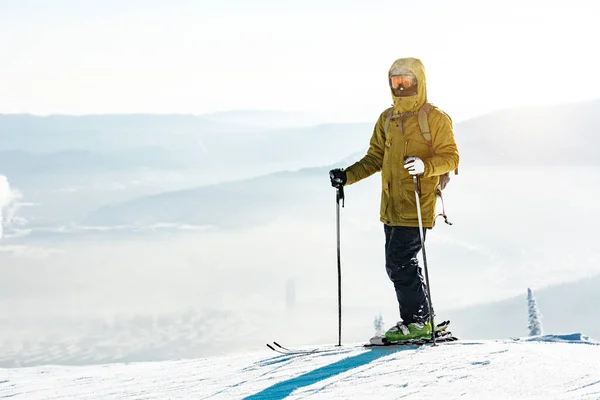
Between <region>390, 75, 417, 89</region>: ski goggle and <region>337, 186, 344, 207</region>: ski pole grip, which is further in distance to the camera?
<region>337, 186, 344, 207</region>: ski pole grip

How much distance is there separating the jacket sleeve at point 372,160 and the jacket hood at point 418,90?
354 mm

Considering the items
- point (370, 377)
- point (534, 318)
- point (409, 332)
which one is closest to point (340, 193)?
point (409, 332)

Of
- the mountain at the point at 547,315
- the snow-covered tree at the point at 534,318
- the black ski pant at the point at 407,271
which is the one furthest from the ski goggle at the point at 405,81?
the mountain at the point at 547,315

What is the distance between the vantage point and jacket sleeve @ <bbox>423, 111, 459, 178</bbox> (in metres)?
7.75

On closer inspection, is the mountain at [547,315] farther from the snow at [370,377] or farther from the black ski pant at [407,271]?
the snow at [370,377]

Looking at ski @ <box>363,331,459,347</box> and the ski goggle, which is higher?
the ski goggle

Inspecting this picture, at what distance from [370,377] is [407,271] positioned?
170 centimetres

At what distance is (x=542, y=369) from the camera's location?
639cm

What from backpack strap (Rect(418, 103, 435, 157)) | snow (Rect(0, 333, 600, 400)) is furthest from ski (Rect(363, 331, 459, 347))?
backpack strap (Rect(418, 103, 435, 157))

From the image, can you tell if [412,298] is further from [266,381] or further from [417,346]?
[266,381]

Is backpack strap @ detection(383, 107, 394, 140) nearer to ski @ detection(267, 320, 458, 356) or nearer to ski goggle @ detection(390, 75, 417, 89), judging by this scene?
ski goggle @ detection(390, 75, 417, 89)

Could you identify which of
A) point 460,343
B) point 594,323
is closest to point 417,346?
point 460,343

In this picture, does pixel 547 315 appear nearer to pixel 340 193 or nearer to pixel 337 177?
pixel 340 193

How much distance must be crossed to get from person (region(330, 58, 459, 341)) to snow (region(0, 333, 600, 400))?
0.53 metres
